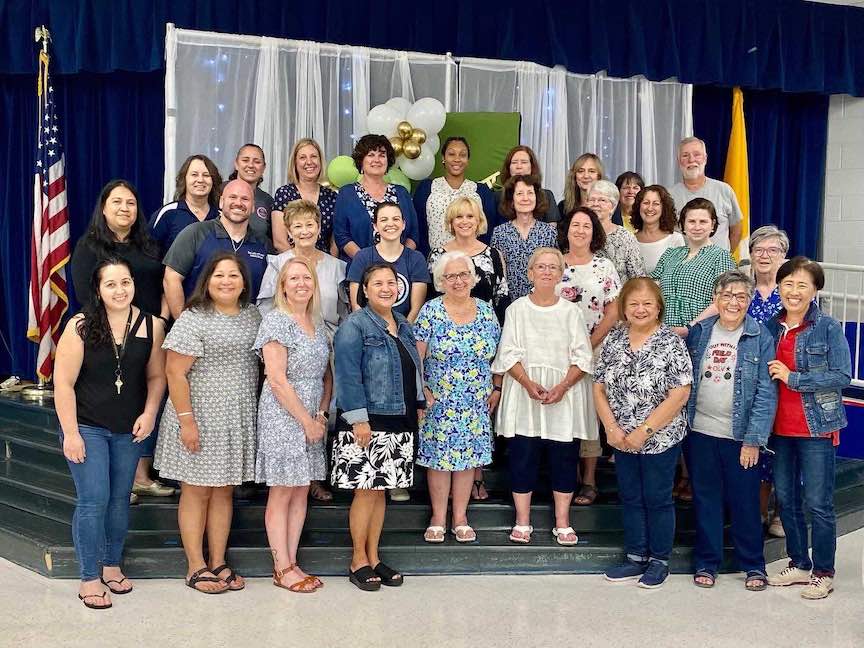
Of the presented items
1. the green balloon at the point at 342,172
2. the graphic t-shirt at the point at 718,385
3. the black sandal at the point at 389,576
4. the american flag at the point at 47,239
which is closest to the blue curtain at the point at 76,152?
the american flag at the point at 47,239

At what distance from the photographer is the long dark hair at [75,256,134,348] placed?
376 centimetres

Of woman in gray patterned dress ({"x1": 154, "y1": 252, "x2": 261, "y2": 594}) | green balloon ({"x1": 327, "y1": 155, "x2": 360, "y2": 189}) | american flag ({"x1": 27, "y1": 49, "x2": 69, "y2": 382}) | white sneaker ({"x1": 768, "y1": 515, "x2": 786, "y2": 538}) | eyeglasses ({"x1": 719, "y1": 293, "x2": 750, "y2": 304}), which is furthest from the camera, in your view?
american flag ({"x1": 27, "y1": 49, "x2": 69, "y2": 382})

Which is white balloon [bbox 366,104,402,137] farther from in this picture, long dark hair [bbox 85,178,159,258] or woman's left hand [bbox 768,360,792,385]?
woman's left hand [bbox 768,360,792,385]

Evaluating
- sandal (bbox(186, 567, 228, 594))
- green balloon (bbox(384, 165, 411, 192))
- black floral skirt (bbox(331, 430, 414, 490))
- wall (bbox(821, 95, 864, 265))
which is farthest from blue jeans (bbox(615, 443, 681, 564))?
wall (bbox(821, 95, 864, 265))

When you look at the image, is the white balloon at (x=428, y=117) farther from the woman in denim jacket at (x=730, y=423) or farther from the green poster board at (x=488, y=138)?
the woman in denim jacket at (x=730, y=423)

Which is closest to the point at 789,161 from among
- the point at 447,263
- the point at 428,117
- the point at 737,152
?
the point at 737,152

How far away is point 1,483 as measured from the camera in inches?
199

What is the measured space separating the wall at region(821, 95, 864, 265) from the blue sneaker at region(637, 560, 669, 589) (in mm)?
5192

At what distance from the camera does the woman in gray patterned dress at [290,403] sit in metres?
3.93

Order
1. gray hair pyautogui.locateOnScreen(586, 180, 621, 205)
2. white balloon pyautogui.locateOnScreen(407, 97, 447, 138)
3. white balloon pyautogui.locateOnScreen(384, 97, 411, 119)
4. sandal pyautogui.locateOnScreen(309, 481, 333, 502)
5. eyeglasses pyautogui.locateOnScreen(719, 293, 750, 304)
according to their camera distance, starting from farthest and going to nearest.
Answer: white balloon pyautogui.locateOnScreen(384, 97, 411, 119) < white balloon pyautogui.locateOnScreen(407, 97, 447, 138) < gray hair pyautogui.locateOnScreen(586, 180, 621, 205) < sandal pyautogui.locateOnScreen(309, 481, 333, 502) < eyeglasses pyautogui.locateOnScreen(719, 293, 750, 304)

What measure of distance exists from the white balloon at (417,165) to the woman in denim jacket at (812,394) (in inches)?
97.9

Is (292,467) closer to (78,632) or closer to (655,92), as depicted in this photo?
(78,632)

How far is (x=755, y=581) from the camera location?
4.18 meters

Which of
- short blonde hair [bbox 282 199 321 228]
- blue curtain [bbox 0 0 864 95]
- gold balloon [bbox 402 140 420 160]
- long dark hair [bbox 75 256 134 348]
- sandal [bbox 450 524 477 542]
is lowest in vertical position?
sandal [bbox 450 524 477 542]
